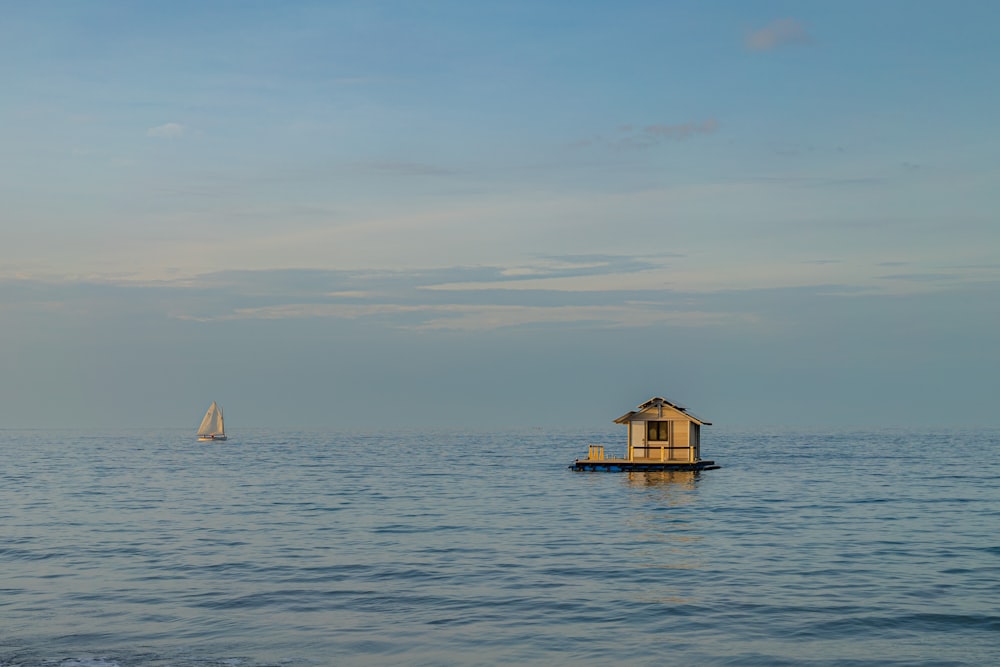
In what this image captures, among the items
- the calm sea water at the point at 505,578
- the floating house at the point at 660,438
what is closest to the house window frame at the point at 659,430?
the floating house at the point at 660,438

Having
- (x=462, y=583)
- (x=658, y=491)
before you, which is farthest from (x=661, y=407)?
(x=462, y=583)

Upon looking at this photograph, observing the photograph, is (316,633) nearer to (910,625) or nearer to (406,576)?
(406,576)

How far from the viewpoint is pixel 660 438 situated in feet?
267

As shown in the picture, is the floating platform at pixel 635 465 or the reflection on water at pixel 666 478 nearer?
the reflection on water at pixel 666 478

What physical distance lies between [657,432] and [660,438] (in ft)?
1.73

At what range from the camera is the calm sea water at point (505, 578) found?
25.6 meters

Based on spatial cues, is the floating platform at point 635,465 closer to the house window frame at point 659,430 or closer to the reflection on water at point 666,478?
the reflection on water at point 666,478

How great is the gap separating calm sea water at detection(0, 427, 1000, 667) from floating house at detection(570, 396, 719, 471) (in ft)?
19.3

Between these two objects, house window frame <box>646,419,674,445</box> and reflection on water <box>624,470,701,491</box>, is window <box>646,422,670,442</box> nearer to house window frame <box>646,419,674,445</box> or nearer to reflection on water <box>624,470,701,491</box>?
house window frame <box>646,419,674,445</box>

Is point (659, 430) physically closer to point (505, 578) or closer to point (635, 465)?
point (635, 465)

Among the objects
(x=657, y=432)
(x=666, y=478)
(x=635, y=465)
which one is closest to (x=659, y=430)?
(x=657, y=432)

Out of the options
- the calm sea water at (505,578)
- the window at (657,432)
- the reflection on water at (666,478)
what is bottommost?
the reflection on water at (666,478)

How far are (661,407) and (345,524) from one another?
1339 inches

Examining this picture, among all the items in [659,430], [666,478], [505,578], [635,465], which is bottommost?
[666,478]
